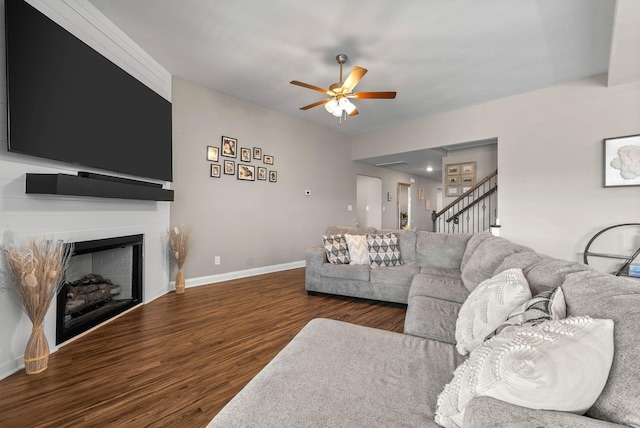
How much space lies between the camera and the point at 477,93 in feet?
13.0

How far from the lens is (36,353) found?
1.75 metres

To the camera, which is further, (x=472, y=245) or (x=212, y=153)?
(x=212, y=153)

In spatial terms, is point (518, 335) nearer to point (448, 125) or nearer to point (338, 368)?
point (338, 368)

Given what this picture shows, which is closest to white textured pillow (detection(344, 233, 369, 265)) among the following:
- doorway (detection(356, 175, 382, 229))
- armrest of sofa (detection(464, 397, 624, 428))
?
armrest of sofa (detection(464, 397, 624, 428))

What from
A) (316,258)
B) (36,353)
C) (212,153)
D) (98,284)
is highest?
(212,153)

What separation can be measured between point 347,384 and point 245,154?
3.92 metres

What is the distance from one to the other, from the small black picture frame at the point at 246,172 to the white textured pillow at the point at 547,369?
4.05 meters

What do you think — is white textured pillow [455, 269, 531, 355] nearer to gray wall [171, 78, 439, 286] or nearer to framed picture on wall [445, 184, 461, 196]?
gray wall [171, 78, 439, 286]

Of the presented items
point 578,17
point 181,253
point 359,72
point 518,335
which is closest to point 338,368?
point 518,335

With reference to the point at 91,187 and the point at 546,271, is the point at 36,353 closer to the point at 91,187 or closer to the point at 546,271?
the point at 91,187

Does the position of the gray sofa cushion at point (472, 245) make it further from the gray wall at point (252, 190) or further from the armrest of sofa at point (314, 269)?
the gray wall at point (252, 190)

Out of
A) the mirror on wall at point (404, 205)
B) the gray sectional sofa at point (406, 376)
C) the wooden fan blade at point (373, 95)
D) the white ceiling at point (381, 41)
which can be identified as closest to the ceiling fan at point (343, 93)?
the wooden fan blade at point (373, 95)

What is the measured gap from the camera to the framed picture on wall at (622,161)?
124 inches

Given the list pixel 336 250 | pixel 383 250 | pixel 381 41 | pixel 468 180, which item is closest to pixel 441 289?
pixel 383 250
